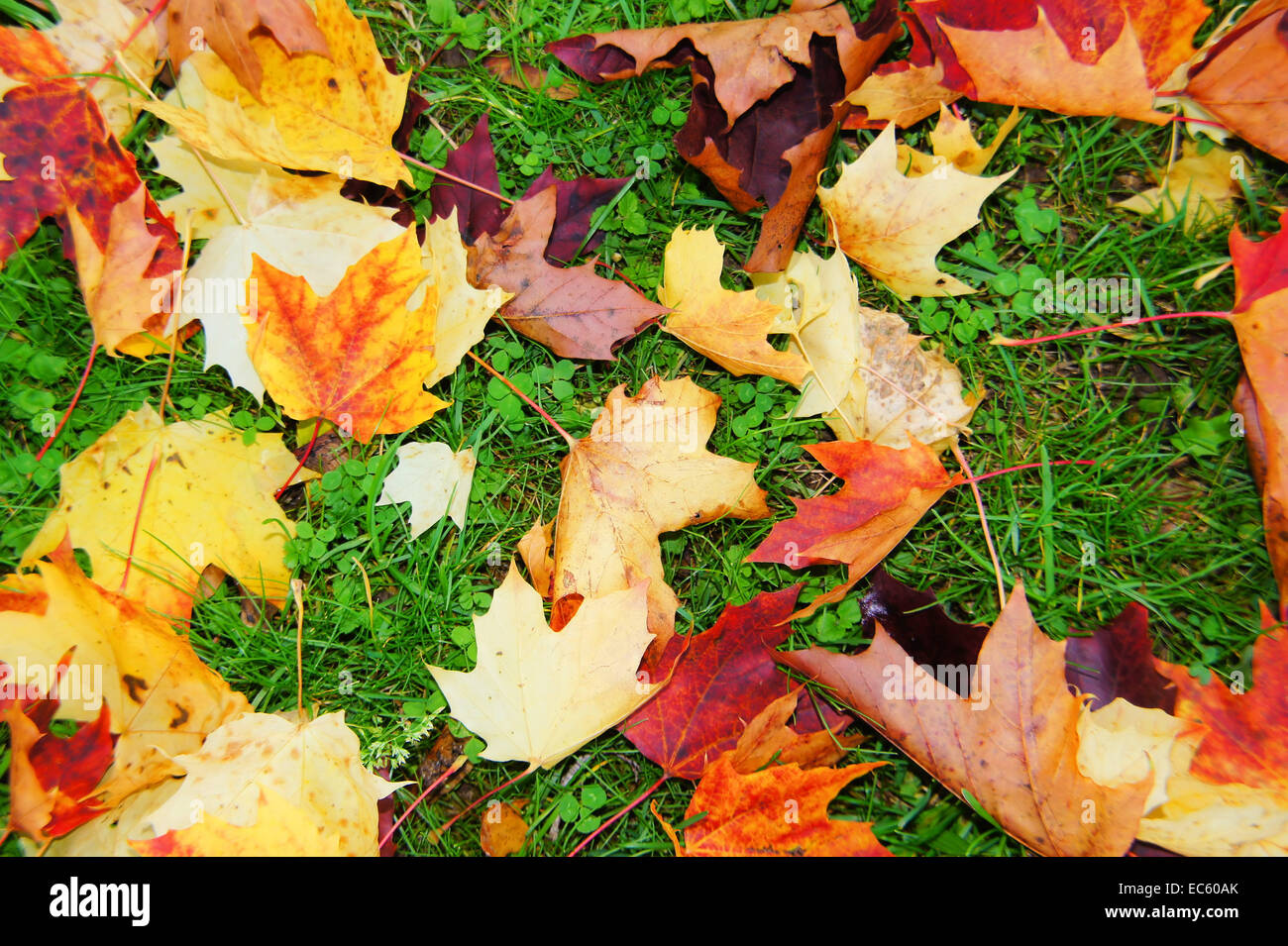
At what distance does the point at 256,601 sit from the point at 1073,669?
223cm

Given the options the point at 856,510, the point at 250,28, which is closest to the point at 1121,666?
the point at 856,510

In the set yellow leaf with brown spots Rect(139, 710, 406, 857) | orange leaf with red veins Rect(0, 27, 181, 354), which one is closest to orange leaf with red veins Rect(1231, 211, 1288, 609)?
yellow leaf with brown spots Rect(139, 710, 406, 857)

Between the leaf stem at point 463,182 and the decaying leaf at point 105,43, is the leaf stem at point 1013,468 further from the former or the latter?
the decaying leaf at point 105,43

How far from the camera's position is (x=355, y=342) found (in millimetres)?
2102

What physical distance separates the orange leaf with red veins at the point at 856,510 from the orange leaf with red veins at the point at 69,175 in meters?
1.87

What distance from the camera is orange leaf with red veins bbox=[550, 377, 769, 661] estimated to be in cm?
212

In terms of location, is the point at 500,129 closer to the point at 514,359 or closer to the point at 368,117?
the point at 368,117

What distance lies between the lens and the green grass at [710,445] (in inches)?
87.6

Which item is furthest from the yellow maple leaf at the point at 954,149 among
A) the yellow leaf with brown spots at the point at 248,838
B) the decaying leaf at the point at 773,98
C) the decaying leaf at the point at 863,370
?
the yellow leaf with brown spots at the point at 248,838

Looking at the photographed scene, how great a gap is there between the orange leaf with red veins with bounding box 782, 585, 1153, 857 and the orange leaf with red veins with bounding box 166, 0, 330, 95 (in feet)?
6.68

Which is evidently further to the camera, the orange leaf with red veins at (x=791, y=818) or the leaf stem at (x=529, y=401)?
the leaf stem at (x=529, y=401)

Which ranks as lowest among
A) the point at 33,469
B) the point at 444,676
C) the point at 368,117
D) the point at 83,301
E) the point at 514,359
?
the point at 444,676
